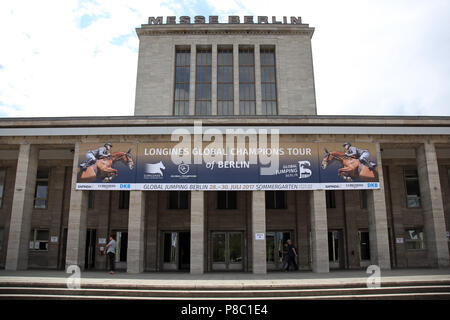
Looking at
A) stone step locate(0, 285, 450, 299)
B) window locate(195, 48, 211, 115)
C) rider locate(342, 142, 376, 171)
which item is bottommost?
stone step locate(0, 285, 450, 299)

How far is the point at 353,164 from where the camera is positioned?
18.6 m

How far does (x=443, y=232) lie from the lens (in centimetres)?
1841

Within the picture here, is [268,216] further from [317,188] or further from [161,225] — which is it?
[161,225]

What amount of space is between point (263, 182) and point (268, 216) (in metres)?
4.29

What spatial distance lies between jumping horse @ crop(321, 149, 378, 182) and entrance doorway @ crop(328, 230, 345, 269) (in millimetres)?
4936

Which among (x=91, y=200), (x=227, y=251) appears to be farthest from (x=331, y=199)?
(x=91, y=200)

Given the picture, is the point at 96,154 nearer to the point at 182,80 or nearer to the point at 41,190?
the point at 41,190

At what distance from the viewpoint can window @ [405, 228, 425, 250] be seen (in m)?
22.1

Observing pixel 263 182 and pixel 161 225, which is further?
pixel 161 225

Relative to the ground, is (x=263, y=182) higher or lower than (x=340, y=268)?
higher

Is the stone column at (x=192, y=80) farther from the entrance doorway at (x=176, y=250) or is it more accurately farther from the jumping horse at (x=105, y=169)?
the entrance doorway at (x=176, y=250)

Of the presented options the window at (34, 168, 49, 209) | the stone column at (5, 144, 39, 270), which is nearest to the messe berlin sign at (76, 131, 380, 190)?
the stone column at (5, 144, 39, 270)

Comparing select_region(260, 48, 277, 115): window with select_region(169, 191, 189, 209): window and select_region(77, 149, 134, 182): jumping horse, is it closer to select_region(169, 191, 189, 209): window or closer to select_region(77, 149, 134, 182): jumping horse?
select_region(169, 191, 189, 209): window
